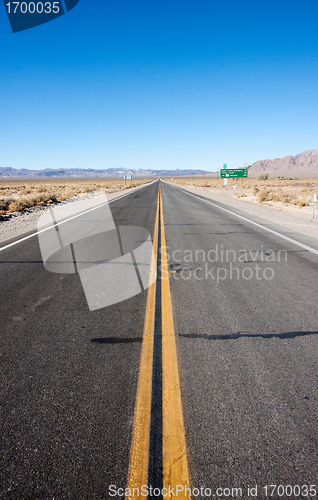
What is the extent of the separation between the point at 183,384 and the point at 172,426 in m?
0.47

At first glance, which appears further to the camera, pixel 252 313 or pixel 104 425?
pixel 252 313

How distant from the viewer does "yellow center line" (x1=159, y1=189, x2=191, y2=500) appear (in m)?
1.85

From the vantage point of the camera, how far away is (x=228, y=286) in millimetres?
5191

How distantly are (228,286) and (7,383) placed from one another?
3604 millimetres

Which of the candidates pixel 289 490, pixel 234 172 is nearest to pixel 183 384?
pixel 289 490

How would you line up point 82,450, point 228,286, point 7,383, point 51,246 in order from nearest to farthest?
point 82,450
point 7,383
point 228,286
point 51,246

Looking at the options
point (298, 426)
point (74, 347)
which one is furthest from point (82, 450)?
point (298, 426)

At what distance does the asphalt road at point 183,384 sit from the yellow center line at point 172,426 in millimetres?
64

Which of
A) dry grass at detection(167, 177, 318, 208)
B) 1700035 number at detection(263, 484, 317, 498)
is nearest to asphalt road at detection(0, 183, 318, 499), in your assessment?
1700035 number at detection(263, 484, 317, 498)

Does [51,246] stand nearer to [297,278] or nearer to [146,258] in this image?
[146,258]

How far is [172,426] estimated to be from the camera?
7.37ft

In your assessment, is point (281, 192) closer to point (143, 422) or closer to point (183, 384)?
point (183, 384)

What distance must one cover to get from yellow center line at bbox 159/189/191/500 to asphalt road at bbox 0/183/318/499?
0.06 metres

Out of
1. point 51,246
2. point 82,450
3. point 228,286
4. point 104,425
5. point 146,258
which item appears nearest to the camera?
Result: point 82,450
